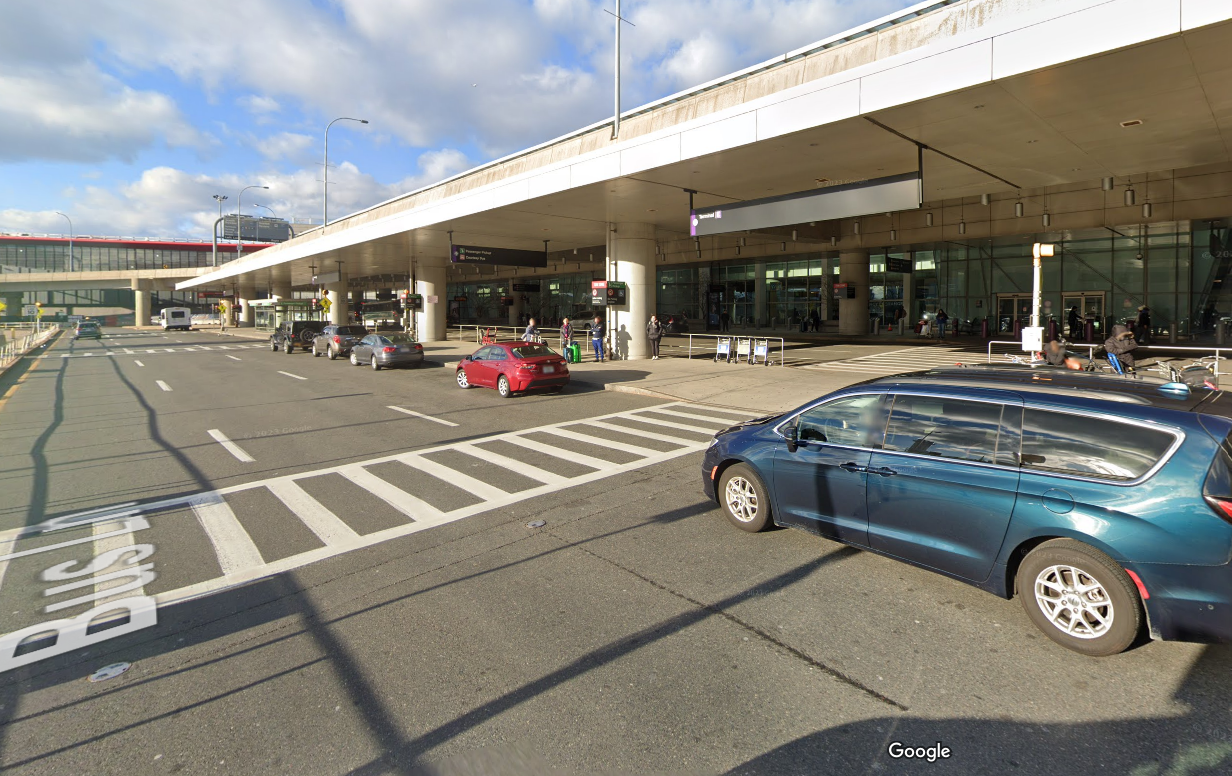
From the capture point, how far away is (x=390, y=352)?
24094 mm

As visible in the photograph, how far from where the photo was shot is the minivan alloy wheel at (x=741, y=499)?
6191mm

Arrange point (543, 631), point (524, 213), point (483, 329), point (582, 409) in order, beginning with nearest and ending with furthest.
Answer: point (543, 631), point (582, 409), point (524, 213), point (483, 329)

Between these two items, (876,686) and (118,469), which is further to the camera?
(118,469)

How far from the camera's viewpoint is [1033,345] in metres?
10.3

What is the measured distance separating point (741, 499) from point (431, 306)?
117 ft

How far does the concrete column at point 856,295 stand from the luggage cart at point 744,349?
45.6 feet

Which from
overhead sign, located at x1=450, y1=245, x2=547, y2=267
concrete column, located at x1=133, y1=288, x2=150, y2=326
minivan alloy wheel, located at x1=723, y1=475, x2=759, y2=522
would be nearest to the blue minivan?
minivan alloy wheel, located at x1=723, y1=475, x2=759, y2=522

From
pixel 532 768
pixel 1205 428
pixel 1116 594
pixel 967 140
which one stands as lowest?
pixel 532 768

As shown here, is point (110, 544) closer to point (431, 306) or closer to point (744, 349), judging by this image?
point (744, 349)

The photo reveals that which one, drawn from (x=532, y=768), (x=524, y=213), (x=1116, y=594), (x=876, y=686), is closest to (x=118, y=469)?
(x=532, y=768)

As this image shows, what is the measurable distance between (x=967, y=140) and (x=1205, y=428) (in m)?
11.7

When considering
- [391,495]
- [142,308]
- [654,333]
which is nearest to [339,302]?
[654,333]

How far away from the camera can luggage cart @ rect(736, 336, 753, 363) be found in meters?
22.9

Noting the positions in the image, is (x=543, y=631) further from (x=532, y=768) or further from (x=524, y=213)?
(x=524, y=213)
